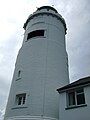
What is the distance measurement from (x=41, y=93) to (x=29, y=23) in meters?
12.1

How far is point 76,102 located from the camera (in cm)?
1389

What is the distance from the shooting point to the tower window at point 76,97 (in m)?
13.9

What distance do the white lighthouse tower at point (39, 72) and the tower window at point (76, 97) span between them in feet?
9.11

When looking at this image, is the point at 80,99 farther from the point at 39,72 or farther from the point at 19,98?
the point at 19,98

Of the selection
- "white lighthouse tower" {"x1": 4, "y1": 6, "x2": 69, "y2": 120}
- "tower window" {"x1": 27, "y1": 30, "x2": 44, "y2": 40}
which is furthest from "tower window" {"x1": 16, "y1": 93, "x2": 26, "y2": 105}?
"tower window" {"x1": 27, "y1": 30, "x2": 44, "y2": 40}

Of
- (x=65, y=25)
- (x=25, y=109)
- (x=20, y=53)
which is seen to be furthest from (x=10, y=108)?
(x=65, y=25)

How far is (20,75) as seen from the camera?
62.8 feet

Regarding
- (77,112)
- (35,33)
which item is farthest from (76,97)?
(35,33)

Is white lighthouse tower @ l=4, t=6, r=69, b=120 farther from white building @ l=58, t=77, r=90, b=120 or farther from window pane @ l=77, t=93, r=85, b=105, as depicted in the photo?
window pane @ l=77, t=93, r=85, b=105

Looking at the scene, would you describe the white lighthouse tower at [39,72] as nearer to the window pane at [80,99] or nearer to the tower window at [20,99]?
the tower window at [20,99]

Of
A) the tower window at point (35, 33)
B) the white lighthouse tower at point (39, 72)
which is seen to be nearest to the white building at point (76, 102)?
the white lighthouse tower at point (39, 72)

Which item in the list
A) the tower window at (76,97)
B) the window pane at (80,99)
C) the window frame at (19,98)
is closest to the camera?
the window pane at (80,99)

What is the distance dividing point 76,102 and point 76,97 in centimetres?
52

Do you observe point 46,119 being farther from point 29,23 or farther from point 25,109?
point 29,23
